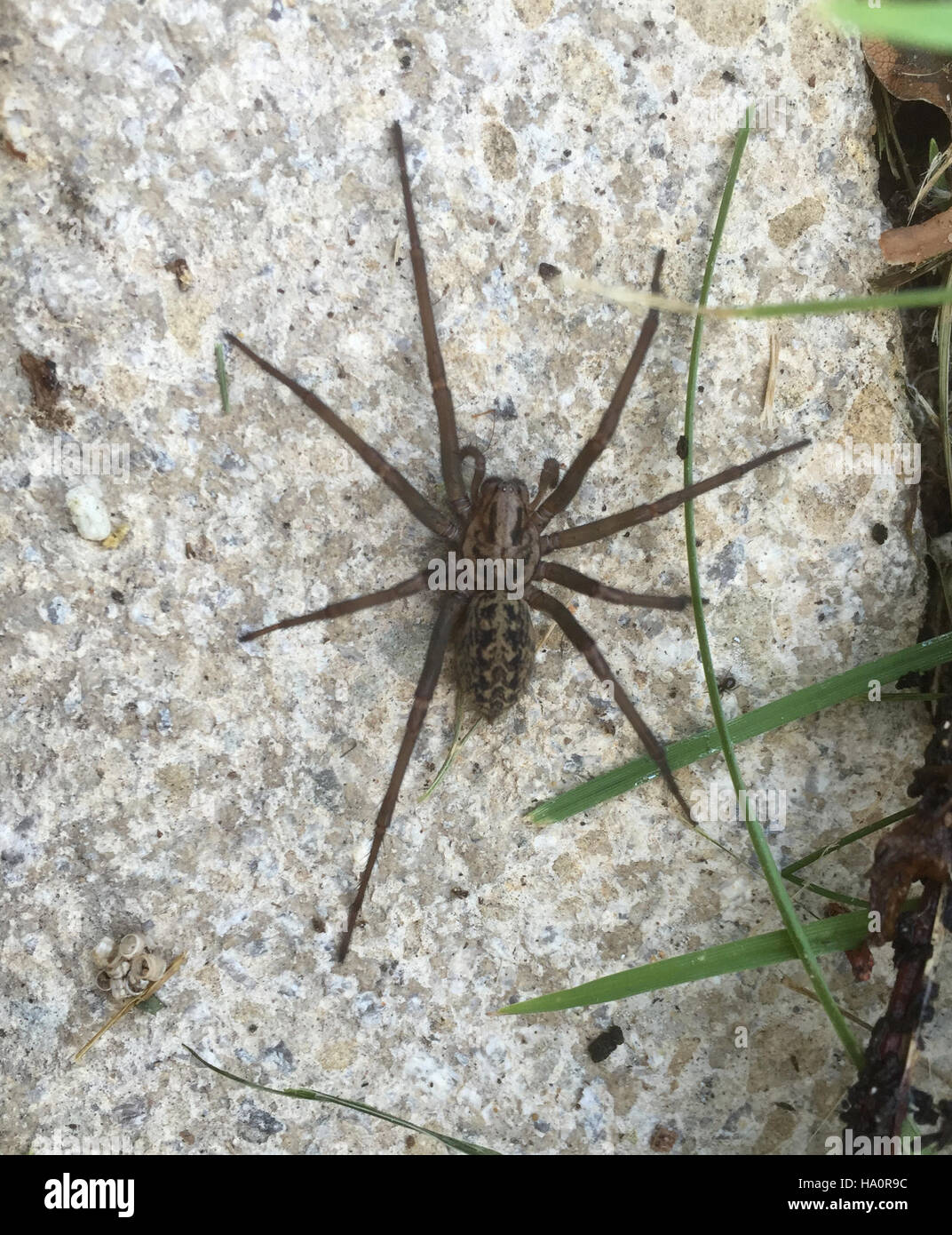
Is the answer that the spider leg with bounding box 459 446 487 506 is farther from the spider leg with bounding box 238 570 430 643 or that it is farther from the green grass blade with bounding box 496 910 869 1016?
the green grass blade with bounding box 496 910 869 1016

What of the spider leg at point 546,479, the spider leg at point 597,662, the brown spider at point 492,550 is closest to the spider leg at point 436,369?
the brown spider at point 492,550

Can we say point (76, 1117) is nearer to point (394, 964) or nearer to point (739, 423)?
point (394, 964)

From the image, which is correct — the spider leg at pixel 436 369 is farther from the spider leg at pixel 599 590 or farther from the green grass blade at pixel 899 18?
the green grass blade at pixel 899 18

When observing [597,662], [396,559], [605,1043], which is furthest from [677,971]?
[396,559]

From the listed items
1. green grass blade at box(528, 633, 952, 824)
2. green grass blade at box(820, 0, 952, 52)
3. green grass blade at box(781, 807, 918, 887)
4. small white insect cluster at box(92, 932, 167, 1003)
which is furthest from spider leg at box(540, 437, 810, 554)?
small white insect cluster at box(92, 932, 167, 1003)

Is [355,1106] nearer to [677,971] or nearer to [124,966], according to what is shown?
[124,966]
